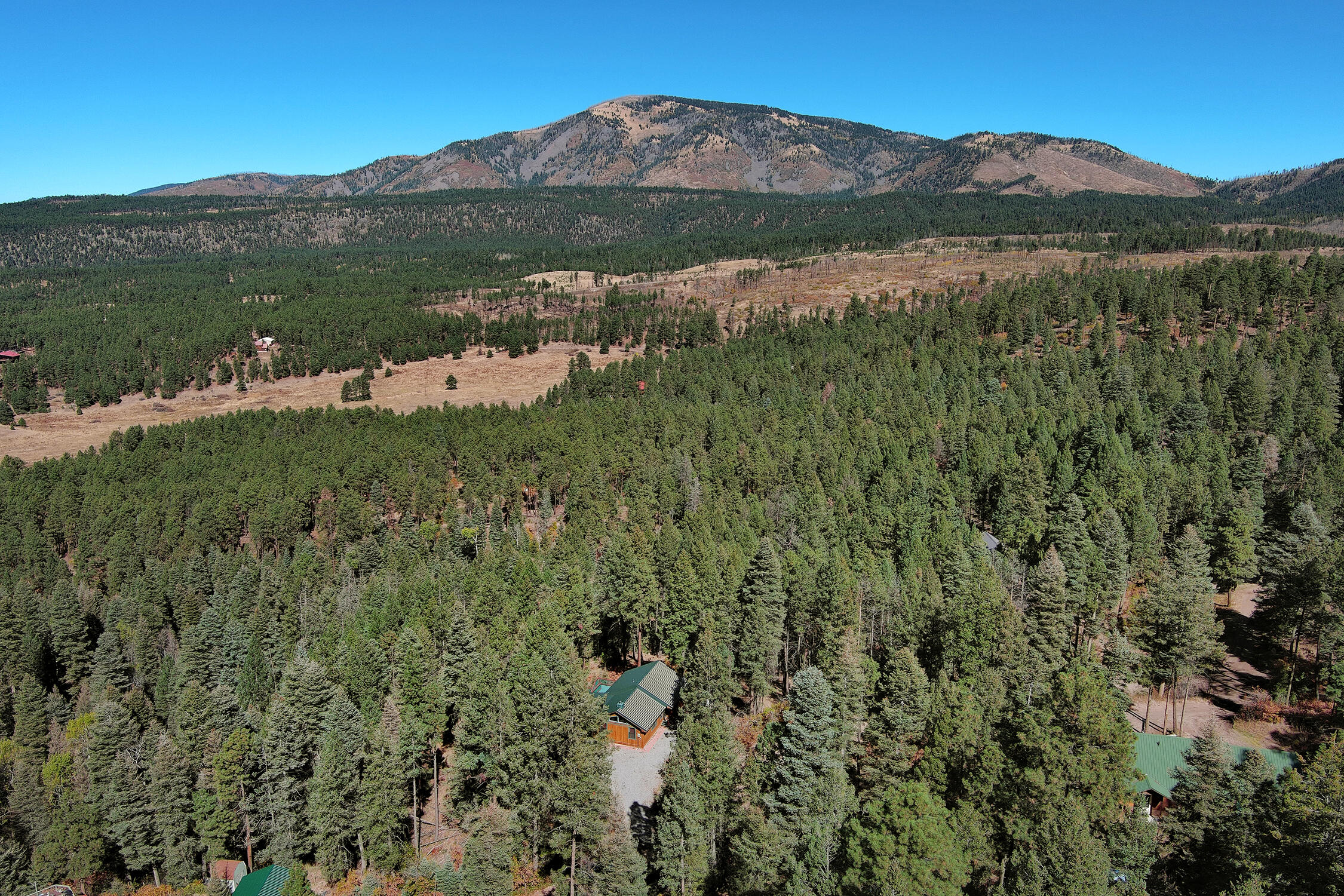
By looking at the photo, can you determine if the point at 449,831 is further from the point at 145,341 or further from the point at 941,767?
the point at 145,341

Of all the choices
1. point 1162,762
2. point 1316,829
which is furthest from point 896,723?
point 1162,762

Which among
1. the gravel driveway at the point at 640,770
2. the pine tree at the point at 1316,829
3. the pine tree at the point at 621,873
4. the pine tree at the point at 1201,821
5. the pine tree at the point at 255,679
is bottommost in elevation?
the gravel driveway at the point at 640,770

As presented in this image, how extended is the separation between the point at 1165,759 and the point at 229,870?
4950 centimetres

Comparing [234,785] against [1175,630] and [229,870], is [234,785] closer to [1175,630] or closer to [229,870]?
[229,870]

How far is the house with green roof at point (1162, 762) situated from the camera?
35.4 meters

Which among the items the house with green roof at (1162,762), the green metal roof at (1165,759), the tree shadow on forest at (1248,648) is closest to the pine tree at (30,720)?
the house with green roof at (1162,762)

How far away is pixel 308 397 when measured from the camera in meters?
160

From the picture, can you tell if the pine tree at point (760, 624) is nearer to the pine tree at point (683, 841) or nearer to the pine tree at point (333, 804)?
the pine tree at point (683, 841)

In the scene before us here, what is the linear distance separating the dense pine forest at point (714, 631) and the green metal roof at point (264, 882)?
1.21 metres

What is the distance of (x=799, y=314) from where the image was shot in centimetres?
17162

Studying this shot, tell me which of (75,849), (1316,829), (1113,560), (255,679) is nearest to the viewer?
(1316,829)

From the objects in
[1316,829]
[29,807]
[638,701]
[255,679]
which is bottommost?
[29,807]

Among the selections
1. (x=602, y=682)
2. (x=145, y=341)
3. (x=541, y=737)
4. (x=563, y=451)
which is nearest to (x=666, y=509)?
(x=563, y=451)

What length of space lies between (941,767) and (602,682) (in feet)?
92.3
